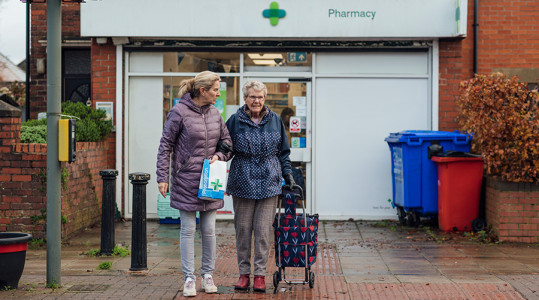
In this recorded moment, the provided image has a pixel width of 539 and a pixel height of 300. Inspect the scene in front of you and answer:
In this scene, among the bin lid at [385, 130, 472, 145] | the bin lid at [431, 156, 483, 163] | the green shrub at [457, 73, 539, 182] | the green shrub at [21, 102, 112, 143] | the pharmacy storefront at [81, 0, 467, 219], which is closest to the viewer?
the green shrub at [457, 73, 539, 182]

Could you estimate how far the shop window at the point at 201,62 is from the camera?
11133mm

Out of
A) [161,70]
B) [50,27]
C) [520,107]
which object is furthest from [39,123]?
[520,107]

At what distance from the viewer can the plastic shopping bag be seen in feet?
19.7

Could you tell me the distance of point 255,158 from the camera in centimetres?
621

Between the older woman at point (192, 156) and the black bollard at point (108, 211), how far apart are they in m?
1.99

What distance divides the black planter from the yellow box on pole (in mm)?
807

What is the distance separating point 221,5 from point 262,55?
3.37 feet

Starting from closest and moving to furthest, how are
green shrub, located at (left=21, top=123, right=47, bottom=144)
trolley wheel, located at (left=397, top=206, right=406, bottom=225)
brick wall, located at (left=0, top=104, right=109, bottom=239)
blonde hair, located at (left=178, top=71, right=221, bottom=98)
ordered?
blonde hair, located at (left=178, top=71, right=221, bottom=98), brick wall, located at (left=0, top=104, right=109, bottom=239), green shrub, located at (left=21, top=123, right=47, bottom=144), trolley wheel, located at (left=397, top=206, right=406, bottom=225)

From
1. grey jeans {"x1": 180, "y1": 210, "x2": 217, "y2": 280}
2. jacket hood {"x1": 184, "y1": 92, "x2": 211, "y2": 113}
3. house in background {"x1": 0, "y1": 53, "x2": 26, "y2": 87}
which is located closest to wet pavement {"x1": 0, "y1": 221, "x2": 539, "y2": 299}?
grey jeans {"x1": 180, "y1": 210, "x2": 217, "y2": 280}

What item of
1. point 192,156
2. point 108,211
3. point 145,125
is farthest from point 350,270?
point 145,125

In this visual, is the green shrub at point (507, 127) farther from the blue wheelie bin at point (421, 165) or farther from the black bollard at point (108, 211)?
the black bollard at point (108, 211)

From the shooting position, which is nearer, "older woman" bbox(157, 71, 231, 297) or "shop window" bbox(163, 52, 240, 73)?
"older woman" bbox(157, 71, 231, 297)

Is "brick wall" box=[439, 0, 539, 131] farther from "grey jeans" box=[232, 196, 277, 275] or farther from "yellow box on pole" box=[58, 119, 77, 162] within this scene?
"yellow box on pole" box=[58, 119, 77, 162]

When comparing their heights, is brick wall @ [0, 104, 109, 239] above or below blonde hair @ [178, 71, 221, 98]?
below
